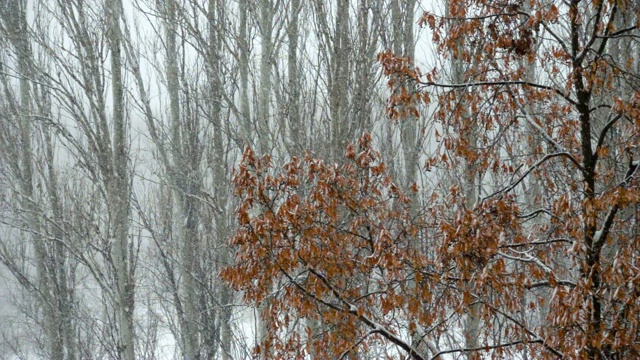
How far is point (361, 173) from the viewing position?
4.33 meters

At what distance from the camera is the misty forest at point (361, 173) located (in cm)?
354

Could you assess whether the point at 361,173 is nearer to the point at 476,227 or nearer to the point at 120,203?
the point at 476,227

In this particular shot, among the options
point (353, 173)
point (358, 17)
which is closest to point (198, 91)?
point (358, 17)

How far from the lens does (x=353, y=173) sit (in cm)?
431

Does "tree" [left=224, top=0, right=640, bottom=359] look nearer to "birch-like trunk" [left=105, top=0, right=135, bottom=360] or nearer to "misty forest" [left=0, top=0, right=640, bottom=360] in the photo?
"misty forest" [left=0, top=0, right=640, bottom=360]

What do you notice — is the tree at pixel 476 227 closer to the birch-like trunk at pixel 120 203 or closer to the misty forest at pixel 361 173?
the misty forest at pixel 361 173

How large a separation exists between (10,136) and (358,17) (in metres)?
6.33

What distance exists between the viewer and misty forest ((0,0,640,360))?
11.6ft

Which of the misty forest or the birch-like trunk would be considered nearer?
the misty forest

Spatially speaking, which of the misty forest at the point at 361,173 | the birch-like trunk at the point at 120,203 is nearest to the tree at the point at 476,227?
the misty forest at the point at 361,173

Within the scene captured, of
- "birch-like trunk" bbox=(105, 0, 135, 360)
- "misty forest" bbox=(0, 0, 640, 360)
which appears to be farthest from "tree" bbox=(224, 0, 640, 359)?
"birch-like trunk" bbox=(105, 0, 135, 360)

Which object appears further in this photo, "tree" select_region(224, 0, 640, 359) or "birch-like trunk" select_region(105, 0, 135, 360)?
"birch-like trunk" select_region(105, 0, 135, 360)

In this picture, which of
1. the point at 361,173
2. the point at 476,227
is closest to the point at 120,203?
the point at 361,173

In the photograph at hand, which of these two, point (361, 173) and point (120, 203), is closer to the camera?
Answer: point (361, 173)
